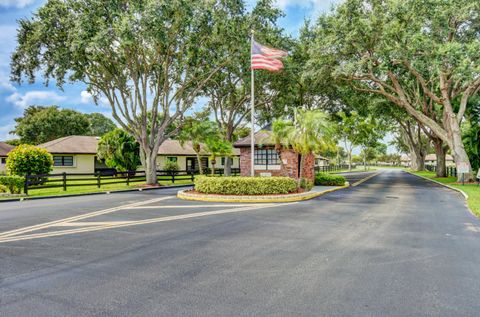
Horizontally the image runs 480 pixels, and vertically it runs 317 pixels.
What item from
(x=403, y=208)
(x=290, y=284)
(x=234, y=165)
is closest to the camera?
(x=290, y=284)

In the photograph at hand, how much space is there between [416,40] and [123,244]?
74.2 feet

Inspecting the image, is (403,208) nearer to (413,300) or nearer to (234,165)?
(413,300)

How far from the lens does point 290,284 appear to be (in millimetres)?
4621

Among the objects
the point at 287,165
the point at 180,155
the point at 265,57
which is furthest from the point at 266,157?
the point at 180,155

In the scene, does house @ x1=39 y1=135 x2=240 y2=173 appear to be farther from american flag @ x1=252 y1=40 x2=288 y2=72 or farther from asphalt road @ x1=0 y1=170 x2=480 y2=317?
asphalt road @ x1=0 y1=170 x2=480 y2=317

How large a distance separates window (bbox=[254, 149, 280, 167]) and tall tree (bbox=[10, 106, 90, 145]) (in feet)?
132

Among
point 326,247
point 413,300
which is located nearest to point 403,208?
point 326,247

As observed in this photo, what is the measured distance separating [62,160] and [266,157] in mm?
21853

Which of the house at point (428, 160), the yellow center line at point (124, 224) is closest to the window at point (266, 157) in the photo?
the yellow center line at point (124, 224)

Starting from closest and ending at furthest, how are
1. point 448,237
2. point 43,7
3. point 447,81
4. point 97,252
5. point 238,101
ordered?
point 97,252 < point 448,237 < point 43,7 < point 447,81 < point 238,101

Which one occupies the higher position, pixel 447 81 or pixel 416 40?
pixel 416 40

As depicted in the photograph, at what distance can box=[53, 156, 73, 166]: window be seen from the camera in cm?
3022

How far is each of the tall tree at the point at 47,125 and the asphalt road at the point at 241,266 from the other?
44691 mm

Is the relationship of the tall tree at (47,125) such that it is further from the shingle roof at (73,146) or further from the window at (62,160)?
the window at (62,160)
